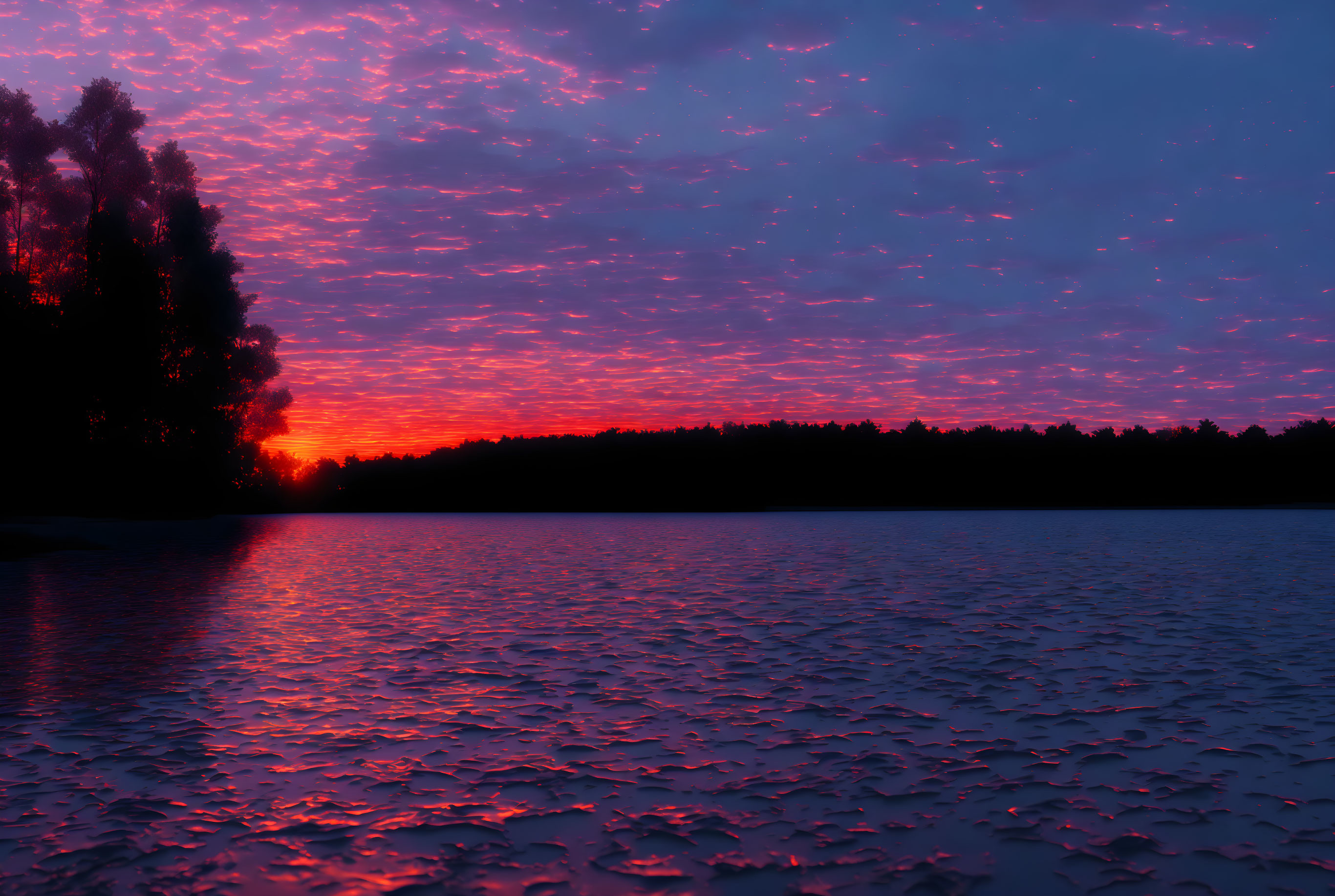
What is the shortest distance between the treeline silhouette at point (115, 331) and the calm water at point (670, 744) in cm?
4089

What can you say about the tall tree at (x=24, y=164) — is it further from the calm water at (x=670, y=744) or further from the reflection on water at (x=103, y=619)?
the calm water at (x=670, y=744)

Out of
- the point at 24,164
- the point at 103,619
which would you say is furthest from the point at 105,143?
the point at 103,619

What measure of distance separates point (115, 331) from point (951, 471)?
157m

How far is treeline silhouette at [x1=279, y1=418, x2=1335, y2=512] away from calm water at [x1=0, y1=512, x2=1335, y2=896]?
161 meters

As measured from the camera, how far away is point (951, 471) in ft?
618

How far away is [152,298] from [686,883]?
74.1m

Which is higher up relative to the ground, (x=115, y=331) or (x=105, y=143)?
(x=105, y=143)

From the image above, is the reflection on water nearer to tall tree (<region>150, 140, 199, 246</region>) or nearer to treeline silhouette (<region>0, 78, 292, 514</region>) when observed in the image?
treeline silhouette (<region>0, 78, 292, 514</region>)

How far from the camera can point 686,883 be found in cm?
806

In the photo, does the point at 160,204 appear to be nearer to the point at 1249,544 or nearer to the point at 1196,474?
the point at 1249,544

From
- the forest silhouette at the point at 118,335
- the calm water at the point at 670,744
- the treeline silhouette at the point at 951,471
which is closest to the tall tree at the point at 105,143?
the forest silhouette at the point at 118,335

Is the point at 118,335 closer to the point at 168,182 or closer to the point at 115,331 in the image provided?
the point at 115,331

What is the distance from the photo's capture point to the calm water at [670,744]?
8492 mm

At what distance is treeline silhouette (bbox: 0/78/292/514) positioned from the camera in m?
63.2
